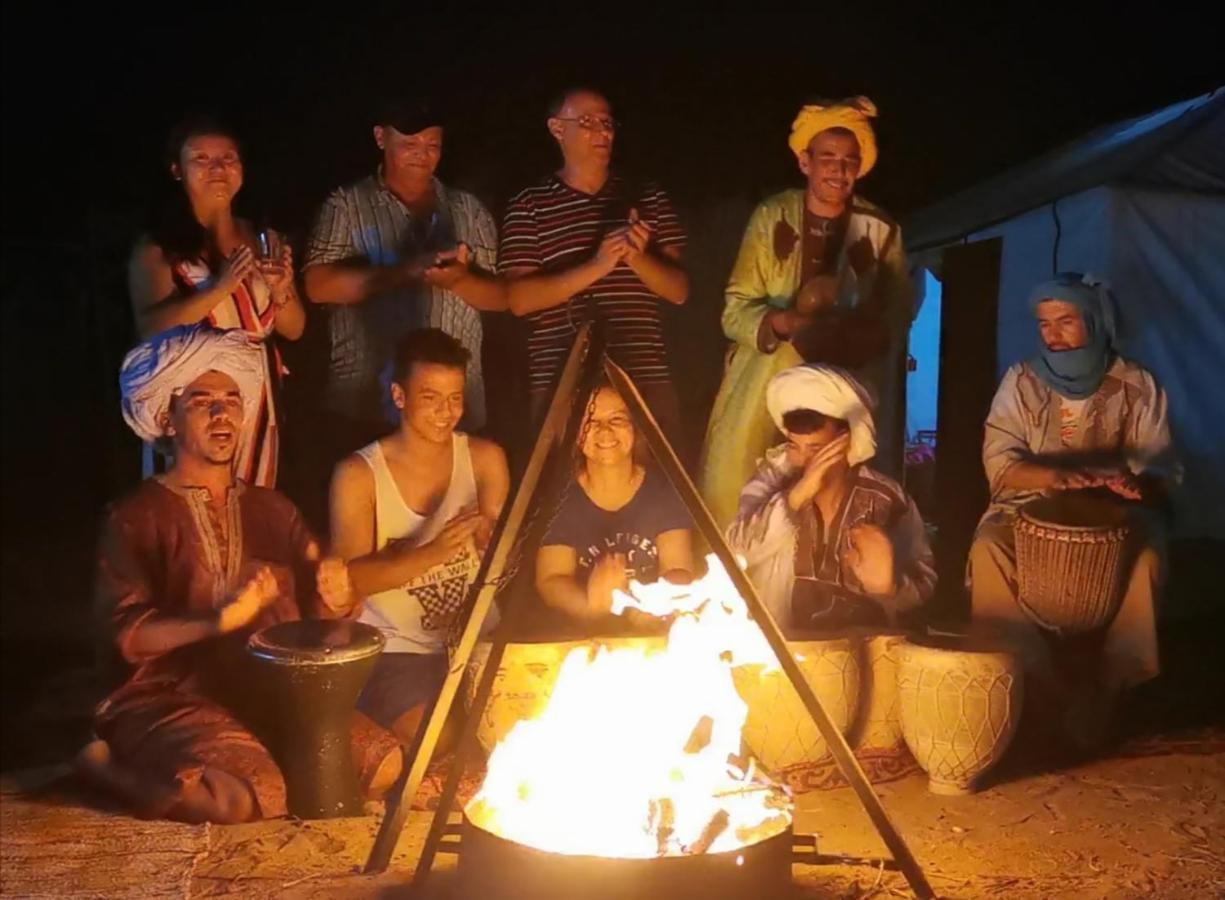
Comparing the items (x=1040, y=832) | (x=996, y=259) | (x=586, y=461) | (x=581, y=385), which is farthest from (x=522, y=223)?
(x=1040, y=832)

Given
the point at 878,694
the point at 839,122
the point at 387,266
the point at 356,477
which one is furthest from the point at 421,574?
the point at 839,122

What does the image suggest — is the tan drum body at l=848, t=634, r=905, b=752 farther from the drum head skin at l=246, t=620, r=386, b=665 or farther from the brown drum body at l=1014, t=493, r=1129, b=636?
the drum head skin at l=246, t=620, r=386, b=665

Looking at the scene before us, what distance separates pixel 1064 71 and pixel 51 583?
8.57 meters

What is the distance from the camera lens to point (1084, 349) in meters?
6.70

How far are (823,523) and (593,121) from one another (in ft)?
7.80

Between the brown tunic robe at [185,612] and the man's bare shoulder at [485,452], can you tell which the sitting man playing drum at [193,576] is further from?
the man's bare shoulder at [485,452]

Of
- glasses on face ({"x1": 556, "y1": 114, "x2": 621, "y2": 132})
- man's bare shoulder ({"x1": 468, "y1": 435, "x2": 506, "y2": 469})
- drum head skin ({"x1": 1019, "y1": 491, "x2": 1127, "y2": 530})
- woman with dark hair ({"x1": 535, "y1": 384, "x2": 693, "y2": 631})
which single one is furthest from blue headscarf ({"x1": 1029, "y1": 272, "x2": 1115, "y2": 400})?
man's bare shoulder ({"x1": 468, "y1": 435, "x2": 506, "y2": 469})

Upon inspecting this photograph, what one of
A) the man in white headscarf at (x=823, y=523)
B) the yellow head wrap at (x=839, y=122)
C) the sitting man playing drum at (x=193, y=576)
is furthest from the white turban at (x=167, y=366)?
the yellow head wrap at (x=839, y=122)

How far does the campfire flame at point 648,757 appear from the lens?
4371 millimetres

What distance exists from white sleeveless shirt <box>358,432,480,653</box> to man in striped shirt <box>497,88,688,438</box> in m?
0.59

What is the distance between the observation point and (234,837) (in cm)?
553

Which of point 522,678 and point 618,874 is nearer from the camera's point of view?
point 618,874

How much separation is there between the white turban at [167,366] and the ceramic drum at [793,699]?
2.87m

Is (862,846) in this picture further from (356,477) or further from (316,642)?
(356,477)
